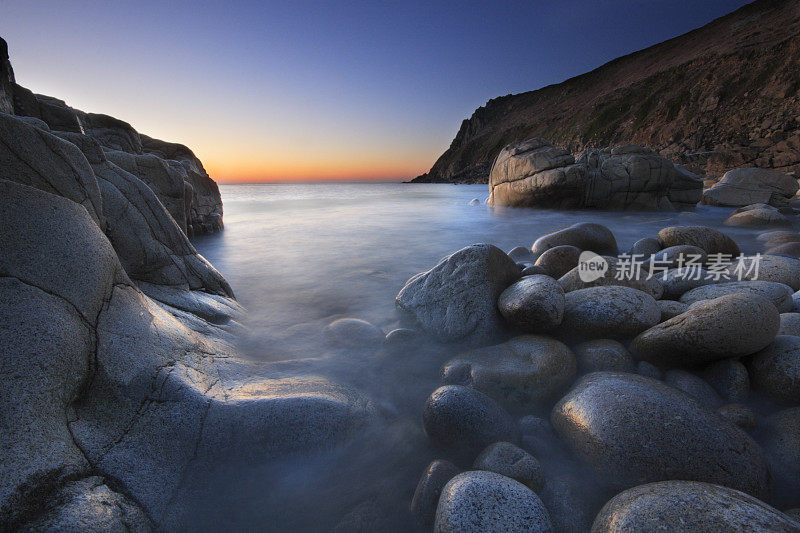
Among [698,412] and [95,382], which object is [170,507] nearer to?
[95,382]

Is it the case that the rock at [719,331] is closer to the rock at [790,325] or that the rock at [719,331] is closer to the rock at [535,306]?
the rock at [790,325]

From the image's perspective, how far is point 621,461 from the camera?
6.05 feet

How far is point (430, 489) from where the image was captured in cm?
180

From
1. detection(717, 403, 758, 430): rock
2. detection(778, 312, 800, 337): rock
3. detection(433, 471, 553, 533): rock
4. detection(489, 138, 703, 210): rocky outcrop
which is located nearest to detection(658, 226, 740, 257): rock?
detection(778, 312, 800, 337): rock

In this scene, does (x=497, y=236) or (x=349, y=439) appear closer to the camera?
(x=349, y=439)

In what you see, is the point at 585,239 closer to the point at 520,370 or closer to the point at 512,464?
the point at 520,370

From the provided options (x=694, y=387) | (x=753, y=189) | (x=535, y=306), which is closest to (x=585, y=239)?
(x=535, y=306)

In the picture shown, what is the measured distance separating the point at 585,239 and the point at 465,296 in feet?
14.0

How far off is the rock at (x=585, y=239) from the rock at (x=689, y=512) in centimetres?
558

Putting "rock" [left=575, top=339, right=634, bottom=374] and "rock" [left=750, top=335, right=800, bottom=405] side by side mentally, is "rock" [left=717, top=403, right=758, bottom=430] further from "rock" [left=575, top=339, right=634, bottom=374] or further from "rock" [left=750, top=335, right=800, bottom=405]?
"rock" [left=575, top=339, right=634, bottom=374]

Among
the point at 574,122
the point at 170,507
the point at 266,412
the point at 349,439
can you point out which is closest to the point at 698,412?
the point at 349,439

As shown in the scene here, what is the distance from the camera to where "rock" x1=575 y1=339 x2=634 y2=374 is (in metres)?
2.66

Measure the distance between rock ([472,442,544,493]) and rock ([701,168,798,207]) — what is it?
17570mm

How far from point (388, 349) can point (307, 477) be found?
5.05 ft
